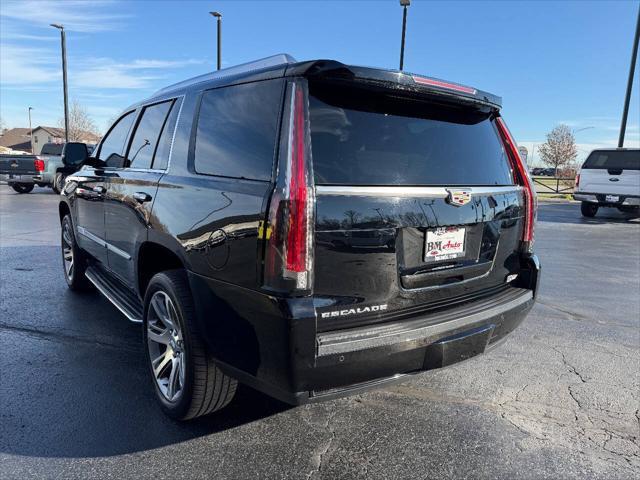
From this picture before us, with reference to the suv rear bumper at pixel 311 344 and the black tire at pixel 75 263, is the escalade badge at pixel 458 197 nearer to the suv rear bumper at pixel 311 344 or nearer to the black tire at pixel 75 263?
the suv rear bumper at pixel 311 344

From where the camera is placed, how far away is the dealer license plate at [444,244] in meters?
2.49

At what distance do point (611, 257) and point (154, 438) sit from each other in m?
8.42

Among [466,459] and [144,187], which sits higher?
[144,187]

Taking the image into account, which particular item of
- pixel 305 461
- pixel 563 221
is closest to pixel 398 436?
pixel 305 461

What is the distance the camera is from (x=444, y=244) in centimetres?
255

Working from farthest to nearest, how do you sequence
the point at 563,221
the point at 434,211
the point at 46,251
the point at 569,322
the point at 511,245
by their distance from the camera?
the point at 563,221 → the point at 46,251 → the point at 569,322 → the point at 511,245 → the point at 434,211

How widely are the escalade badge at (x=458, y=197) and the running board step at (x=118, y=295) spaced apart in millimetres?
2191

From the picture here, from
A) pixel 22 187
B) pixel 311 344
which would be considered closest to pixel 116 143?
pixel 311 344

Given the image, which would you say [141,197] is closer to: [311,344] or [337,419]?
[311,344]

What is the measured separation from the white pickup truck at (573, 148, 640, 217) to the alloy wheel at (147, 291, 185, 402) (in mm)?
14306

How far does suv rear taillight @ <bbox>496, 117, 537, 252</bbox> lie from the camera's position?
3.20 metres

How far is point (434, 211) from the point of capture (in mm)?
2467

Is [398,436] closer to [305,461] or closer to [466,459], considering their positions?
[466,459]

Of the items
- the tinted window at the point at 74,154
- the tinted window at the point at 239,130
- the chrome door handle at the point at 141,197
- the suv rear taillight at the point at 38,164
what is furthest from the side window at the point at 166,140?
the suv rear taillight at the point at 38,164
